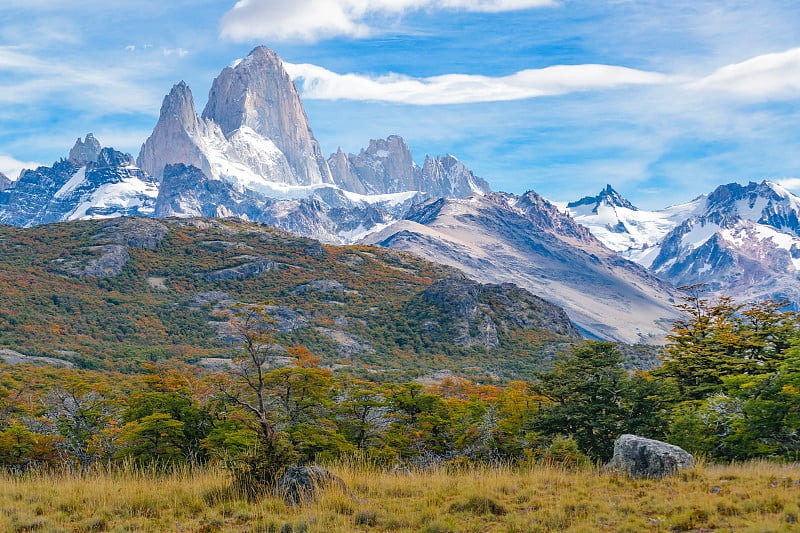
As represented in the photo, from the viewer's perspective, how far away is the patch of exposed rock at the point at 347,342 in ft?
407

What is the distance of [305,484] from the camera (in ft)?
43.0

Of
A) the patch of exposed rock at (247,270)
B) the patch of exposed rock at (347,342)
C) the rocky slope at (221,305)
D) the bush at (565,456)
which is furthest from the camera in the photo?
the patch of exposed rock at (247,270)

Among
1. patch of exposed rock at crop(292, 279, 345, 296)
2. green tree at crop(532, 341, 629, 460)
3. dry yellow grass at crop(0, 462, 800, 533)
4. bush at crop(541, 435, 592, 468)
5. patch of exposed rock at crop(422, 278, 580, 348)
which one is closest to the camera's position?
dry yellow grass at crop(0, 462, 800, 533)

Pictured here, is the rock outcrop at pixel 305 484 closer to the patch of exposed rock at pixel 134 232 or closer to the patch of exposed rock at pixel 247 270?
the patch of exposed rock at pixel 247 270

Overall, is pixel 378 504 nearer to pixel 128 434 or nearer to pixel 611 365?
pixel 128 434

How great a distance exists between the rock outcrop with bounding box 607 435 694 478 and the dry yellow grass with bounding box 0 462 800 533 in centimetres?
45

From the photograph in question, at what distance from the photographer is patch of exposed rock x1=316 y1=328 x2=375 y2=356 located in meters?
124

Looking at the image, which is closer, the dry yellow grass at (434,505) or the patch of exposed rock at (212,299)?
the dry yellow grass at (434,505)

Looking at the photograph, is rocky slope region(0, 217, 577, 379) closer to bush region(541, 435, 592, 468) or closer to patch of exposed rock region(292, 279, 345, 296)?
patch of exposed rock region(292, 279, 345, 296)

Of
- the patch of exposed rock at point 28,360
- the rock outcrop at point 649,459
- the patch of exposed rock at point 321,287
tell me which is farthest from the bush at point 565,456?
the patch of exposed rock at point 321,287

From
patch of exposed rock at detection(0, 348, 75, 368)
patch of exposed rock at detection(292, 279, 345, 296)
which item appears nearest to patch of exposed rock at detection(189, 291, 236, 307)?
patch of exposed rock at detection(292, 279, 345, 296)

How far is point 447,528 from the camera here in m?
11.4

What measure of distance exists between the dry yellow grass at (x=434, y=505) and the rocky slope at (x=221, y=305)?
263ft

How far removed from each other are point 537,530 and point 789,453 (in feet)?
42.5
